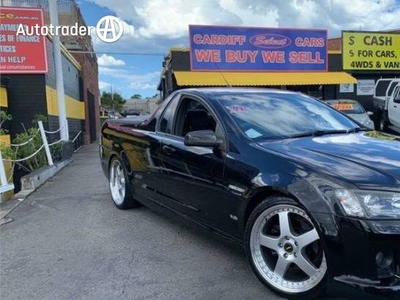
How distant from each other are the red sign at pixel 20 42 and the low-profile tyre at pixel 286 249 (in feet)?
33.8

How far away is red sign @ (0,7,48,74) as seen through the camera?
11344mm

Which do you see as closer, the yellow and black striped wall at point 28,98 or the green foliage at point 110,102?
the yellow and black striped wall at point 28,98

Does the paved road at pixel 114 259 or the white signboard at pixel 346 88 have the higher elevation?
the white signboard at pixel 346 88

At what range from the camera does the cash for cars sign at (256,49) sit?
19.5 meters

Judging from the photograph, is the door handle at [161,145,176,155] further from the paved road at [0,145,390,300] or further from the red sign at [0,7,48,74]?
the red sign at [0,7,48,74]

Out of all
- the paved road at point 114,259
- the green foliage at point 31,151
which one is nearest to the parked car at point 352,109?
the green foliage at point 31,151

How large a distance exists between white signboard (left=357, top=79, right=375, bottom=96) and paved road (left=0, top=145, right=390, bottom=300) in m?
19.4

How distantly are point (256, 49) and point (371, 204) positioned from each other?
18.4 m

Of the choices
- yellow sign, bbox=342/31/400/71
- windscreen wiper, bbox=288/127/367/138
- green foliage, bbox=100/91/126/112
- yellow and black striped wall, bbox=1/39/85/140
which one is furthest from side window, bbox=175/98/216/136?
green foliage, bbox=100/91/126/112

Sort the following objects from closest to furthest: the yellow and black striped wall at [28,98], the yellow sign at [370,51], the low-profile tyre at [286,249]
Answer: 1. the low-profile tyre at [286,249]
2. the yellow and black striped wall at [28,98]
3. the yellow sign at [370,51]

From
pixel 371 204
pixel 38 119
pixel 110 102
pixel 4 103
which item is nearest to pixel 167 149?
pixel 371 204

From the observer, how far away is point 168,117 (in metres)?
4.86

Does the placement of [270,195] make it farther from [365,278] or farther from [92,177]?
[92,177]

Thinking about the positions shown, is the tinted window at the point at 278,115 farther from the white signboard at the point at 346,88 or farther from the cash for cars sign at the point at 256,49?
the white signboard at the point at 346,88
